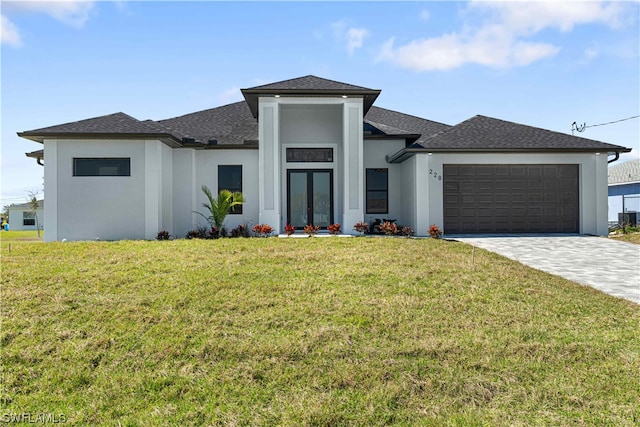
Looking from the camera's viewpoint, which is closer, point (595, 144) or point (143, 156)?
point (143, 156)

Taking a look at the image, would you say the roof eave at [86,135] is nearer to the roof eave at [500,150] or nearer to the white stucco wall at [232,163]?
the white stucco wall at [232,163]

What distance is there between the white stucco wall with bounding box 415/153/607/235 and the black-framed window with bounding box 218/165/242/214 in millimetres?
6787

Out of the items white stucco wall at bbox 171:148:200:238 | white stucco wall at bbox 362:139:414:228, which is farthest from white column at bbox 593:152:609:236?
white stucco wall at bbox 171:148:200:238

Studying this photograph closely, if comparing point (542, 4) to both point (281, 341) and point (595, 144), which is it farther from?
point (281, 341)

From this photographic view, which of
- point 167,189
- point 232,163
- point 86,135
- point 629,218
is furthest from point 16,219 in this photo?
point 629,218

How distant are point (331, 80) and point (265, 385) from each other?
508 inches

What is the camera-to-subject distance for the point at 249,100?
14930 millimetres

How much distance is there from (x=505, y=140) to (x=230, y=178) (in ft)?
34.1

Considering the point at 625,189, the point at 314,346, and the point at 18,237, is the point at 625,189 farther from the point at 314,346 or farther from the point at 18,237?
the point at 18,237

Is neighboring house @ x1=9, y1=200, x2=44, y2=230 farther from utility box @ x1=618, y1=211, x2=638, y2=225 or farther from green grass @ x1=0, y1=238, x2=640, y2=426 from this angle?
utility box @ x1=618, y1=211, x2=638, y2=225

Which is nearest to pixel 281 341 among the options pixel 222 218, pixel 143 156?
pixel 222 218

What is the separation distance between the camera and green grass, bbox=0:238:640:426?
13.2 feet

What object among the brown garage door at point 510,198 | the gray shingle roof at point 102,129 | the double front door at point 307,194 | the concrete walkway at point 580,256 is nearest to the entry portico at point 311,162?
the double front door at point 307,194

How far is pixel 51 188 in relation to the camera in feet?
45.5
